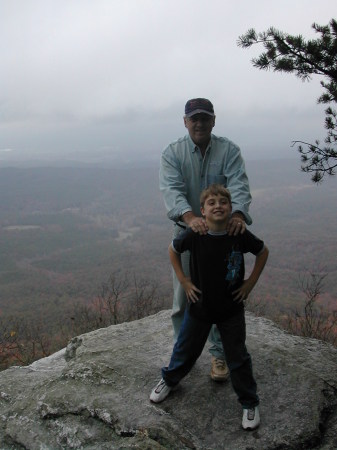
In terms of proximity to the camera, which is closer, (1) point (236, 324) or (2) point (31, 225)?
(1) point (236, 324)

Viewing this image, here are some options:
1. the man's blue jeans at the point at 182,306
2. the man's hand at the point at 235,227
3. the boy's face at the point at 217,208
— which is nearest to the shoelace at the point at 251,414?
→ the man's blue jeans at the point at 182,306

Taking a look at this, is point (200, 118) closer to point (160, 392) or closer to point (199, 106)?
point (199, 106)

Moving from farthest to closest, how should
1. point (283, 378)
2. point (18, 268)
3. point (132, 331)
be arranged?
point (18, 268)
point (132, 331)
point (283, 378)

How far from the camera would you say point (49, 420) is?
3586mm

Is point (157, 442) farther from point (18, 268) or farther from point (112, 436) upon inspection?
point (18, 268)

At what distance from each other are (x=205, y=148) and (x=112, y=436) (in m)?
2.53

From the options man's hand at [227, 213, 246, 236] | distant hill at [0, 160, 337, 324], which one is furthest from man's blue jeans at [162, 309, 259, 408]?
distant hill at [0, 160, 337, 324]

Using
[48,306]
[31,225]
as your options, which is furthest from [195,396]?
[31,225]

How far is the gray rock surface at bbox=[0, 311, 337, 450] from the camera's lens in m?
3.29

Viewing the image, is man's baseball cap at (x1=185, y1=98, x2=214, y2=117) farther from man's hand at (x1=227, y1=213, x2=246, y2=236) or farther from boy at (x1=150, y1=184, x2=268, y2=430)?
man's hand at (x1=227, y1=213, x2=246, y2=236)

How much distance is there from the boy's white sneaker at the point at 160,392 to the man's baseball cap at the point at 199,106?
236 centimetres

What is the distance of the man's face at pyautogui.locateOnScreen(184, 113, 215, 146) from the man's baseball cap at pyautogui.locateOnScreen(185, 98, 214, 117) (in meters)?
0.04

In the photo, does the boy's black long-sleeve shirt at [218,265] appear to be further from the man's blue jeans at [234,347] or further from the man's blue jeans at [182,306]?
the man's blue jeans at [182,306]

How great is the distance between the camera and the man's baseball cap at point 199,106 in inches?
138
